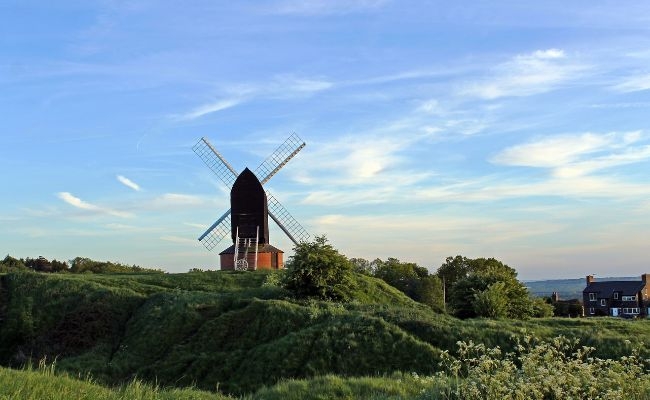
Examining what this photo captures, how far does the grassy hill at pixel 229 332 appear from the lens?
712 inches

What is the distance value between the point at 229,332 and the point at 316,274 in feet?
14.8

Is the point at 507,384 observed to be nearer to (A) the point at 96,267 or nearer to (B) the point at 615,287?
(A) the point at 96,267

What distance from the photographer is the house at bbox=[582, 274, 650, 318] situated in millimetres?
76438

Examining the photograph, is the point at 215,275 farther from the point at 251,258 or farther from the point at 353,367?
the point at 353,367

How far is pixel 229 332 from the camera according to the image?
75.5 feet

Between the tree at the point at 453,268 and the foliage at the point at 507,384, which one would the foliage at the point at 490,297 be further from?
the tree at the point at 453,268

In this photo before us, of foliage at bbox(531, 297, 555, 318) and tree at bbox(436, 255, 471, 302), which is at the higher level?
tree at bbox(436, 255, 471, 302)

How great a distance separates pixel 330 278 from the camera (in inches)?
1017

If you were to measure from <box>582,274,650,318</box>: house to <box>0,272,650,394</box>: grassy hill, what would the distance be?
55504 mm

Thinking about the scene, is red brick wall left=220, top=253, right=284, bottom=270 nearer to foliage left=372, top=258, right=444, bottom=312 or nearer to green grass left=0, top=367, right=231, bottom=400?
foliage left=372, top=258, right=444, bottom=312

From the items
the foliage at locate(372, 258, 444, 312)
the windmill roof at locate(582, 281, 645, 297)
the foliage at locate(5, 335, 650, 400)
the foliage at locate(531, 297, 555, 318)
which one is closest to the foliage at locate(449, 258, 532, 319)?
the foliage at locate(531, 297, 555, 318)

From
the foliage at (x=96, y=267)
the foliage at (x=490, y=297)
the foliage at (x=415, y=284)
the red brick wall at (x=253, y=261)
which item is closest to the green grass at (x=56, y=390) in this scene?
the foliage at (x=490, y=297)

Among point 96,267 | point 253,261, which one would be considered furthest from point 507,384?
point 96,267

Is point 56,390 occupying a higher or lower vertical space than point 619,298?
higher
